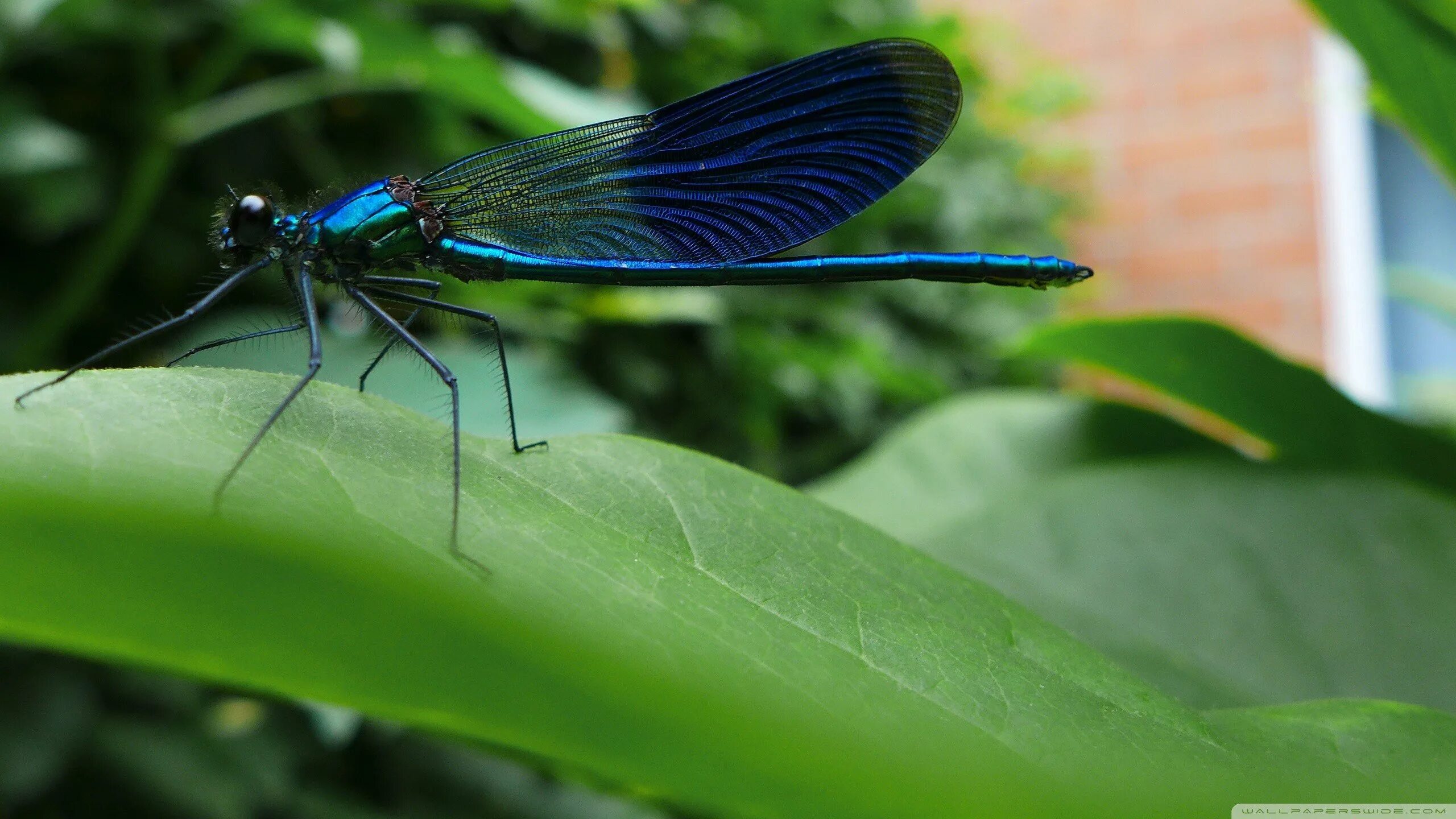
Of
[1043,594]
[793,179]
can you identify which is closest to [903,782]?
[1043,594]

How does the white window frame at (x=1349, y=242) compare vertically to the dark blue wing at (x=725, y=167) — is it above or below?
above

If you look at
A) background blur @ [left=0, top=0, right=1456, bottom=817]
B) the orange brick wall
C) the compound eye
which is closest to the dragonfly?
the compound eye

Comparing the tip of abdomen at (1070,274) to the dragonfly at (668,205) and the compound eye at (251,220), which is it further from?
the compound eye at (251,220)

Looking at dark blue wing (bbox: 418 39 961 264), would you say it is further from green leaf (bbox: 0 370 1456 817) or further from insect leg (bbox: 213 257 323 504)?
green leaf (bbox: 0 370 1456 817)

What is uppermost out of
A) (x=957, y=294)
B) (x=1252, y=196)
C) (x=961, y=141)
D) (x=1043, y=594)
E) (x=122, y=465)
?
(x=1252, y=196)

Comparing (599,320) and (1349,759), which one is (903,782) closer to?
(1349,759)

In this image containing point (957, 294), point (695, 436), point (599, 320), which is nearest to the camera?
point (599, 320)

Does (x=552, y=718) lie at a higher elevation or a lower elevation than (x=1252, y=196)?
lower

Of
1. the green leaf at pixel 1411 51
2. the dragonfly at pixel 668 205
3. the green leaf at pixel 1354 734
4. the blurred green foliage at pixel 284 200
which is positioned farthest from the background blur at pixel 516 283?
the green leaf at pixel 1354 734
